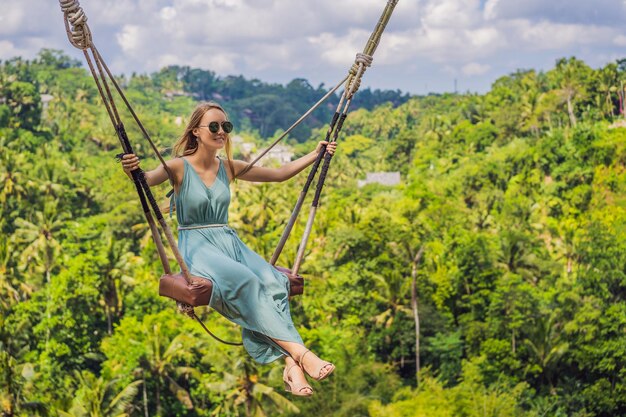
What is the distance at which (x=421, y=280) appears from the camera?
35562mm

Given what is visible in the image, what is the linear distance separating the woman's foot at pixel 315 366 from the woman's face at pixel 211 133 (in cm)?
135

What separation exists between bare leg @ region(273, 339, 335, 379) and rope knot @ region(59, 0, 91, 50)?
190 cm

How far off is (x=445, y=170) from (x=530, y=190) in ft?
Result: 47.0

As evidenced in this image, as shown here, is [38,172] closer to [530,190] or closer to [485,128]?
[530,190]

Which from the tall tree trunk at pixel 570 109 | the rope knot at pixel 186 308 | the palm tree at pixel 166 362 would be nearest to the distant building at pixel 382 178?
the tall tree trunk at pixel 570 109

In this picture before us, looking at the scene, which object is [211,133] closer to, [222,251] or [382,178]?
[222,251]

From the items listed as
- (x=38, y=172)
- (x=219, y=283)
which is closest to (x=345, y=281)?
(x=38, y=172)

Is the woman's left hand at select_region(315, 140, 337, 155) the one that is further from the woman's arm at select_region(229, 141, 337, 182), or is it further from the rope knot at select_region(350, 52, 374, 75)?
the rope knot at select_region(350, 52, 374, 75)

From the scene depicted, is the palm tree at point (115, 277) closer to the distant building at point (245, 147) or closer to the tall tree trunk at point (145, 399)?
the tall tree trunk at point (145, 399)

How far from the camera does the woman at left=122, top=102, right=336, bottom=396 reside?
5.08 metres

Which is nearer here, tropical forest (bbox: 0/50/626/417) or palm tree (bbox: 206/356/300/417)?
palm tree (bbox: 206/356/300/417)

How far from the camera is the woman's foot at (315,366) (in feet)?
15.4

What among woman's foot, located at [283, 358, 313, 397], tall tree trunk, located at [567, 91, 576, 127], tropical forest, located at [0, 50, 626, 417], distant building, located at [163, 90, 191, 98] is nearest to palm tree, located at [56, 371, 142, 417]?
tropical forest, located at [0, 50, 626, 417]

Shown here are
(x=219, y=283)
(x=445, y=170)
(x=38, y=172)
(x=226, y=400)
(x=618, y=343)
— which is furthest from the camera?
(x=445, y=170)
